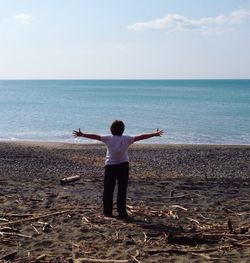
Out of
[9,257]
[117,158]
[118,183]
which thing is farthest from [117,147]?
[9,257]

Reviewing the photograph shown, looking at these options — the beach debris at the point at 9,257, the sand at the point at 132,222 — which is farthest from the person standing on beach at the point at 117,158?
the beach debris at the point at 9,257

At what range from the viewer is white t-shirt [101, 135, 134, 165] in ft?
29.1

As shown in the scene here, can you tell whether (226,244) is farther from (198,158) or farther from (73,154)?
(73,154)

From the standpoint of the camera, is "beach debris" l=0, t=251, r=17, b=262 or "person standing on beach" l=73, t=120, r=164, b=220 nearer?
"beach debris" l=0, t=251, r=17, b=262

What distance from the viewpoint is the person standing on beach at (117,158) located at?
8.88 m

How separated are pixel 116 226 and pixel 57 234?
41.6 inches

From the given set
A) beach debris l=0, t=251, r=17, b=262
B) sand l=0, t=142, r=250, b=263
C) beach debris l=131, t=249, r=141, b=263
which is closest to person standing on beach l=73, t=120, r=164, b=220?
sand l=0, t=142, r=250, b=263

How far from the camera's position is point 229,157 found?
24594 mm

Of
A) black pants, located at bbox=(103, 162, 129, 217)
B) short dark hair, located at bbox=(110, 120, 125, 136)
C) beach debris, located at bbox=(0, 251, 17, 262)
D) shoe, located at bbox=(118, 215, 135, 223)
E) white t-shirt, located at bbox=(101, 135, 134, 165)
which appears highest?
short dark hair, located at bbox=(110, 120, 125, 136)

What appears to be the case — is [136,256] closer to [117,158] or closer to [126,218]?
[126,218]

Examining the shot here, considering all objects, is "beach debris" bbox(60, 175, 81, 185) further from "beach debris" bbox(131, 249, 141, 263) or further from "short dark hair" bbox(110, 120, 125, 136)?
"beach debris" bbox(131, 249, 141, 263)

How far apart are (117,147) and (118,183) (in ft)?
2.44

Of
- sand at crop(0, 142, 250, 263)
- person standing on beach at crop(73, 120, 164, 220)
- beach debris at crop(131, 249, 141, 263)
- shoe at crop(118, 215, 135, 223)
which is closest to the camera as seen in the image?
beach debris at crop(131, 249, 141, 263)

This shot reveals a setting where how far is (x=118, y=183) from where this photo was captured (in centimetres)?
919
